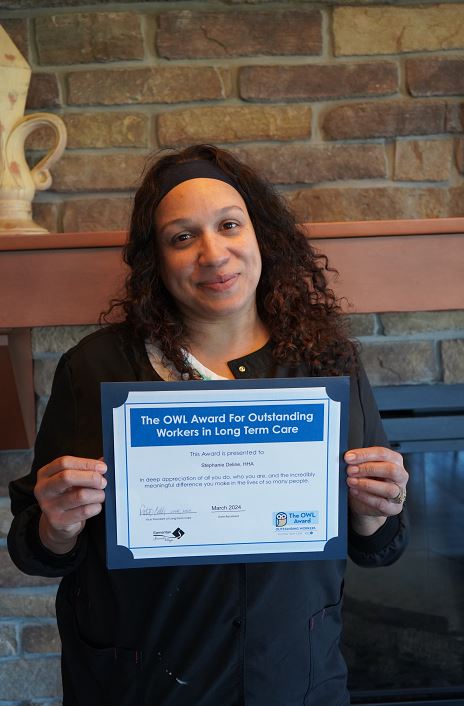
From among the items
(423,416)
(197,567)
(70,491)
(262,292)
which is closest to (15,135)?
(262,292)

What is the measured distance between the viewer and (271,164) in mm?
1645

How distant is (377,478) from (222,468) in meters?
0.21

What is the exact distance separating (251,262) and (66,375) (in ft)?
1.03

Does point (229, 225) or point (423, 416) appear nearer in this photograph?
point (229, 225)

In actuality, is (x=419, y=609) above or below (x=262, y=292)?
below

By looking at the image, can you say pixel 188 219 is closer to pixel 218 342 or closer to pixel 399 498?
pixel 218 342

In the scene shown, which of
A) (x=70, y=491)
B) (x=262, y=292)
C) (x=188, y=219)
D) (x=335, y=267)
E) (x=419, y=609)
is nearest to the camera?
(x=70, y=491)

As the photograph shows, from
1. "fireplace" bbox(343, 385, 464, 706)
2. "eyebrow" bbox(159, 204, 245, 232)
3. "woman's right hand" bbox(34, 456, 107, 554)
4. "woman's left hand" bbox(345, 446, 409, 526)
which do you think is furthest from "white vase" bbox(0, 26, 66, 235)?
"fireplace" bbox(343, 385, 464, 706)

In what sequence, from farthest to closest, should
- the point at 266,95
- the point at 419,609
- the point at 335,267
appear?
the point at 419,609
the point at 266,95
the point at 335,267

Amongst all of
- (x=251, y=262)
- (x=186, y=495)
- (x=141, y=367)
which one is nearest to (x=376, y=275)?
(x=251, y=262)

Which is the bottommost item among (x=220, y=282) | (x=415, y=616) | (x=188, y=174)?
(x=415, y=616)

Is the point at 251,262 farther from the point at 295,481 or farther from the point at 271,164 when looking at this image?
the point at 271,164
